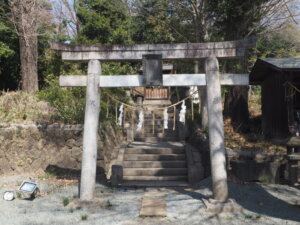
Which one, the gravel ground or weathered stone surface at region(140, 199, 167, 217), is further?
weathered stone surface at region(140, 199, 167, 217)

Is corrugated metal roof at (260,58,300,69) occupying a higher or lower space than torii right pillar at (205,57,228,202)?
higher

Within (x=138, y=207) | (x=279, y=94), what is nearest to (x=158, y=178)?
(x=138, y=207)

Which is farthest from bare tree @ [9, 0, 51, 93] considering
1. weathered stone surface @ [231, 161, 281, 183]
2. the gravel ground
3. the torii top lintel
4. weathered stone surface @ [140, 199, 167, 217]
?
weathered stone surface @ [231, 161, 281, 183]

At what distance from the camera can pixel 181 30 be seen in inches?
664

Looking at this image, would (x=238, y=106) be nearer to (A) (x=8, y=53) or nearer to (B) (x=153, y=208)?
(B) (x=153, y=208)

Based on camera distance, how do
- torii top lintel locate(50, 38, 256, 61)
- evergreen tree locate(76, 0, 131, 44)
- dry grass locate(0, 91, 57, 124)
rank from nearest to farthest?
torii top lintel locate(50, 38, 256, 61)
dry grass locate(0, 91, 57, 124)
evergreen tree locate(76, 0, 131, 44)

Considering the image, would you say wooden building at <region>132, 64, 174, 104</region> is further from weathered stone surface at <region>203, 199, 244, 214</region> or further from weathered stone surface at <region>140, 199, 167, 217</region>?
weathered stone surface at <region>203, 199, 244, 214</region>

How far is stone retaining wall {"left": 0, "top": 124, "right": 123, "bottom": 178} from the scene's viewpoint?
9930 mm

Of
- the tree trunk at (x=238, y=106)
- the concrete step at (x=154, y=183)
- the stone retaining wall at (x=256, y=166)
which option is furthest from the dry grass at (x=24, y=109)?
the tree trunk at (x=238, y=106)

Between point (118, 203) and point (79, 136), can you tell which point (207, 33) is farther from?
point (118, 203)

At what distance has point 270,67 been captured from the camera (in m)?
10.7

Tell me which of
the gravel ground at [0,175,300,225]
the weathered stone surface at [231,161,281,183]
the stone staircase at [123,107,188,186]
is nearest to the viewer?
the gravel ground at [0,175,300,225]

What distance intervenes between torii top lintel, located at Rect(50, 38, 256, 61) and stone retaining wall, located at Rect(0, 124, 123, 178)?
3.94 metres

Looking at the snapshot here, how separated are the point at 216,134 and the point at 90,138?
2.98 meters
